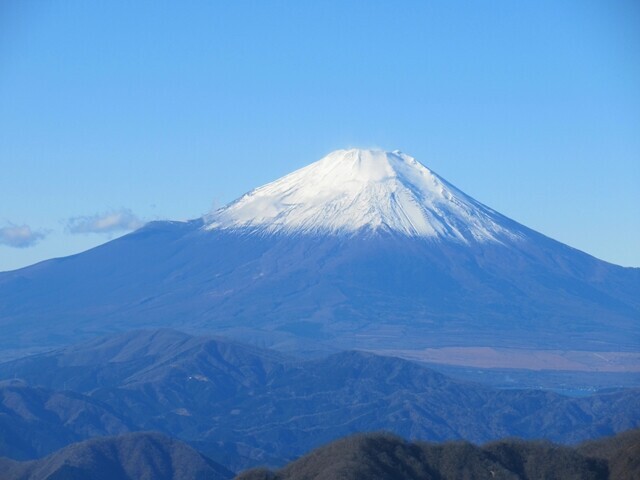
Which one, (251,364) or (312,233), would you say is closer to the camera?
(251,364)

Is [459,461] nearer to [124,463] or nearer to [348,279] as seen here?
[124,463]

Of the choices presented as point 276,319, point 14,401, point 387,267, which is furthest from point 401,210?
point 14,401

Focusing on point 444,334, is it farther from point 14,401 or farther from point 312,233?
point 14,401

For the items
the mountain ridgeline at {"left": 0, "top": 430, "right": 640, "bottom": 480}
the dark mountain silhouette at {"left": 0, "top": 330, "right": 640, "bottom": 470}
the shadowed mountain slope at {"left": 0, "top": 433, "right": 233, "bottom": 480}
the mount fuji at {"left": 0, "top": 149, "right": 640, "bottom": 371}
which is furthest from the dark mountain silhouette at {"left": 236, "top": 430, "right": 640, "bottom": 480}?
the mount fuji at {"left": 0, "top": 149, "right": 640, "bottom": 371}

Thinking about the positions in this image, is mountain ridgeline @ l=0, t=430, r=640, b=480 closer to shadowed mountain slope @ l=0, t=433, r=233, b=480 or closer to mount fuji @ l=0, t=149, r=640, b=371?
shadowed mountain slope @ l=0, t=433, r=233, b=480

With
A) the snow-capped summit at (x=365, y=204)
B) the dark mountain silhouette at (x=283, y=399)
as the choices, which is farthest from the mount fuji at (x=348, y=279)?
the dark mountain silhouette at (x=283, y=399)

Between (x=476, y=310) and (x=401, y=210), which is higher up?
(x=401, y=210)
